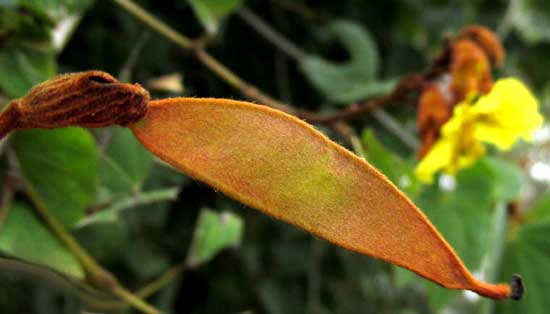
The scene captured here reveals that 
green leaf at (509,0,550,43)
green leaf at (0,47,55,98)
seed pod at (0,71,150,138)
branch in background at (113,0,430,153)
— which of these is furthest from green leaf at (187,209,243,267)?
green leaf at (509,0,550,43)

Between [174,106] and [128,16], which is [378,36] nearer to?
[128,16]

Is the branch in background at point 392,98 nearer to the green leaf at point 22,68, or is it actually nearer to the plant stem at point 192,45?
the plant stem at point 192,45

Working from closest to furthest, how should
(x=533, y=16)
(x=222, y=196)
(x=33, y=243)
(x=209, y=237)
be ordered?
1. (x=33, y=243)
2. (x=209, y=237)
3. (x=222, y=196)
4. (x=533, y=16)

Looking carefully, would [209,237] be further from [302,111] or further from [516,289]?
[516,289]

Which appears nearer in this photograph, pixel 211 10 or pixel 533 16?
pixel 211 10

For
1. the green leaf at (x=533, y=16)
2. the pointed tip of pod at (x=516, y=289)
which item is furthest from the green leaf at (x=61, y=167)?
the green leaf at (x=533, y=16)

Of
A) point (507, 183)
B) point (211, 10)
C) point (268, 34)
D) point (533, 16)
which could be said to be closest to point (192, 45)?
point (211, 10)
